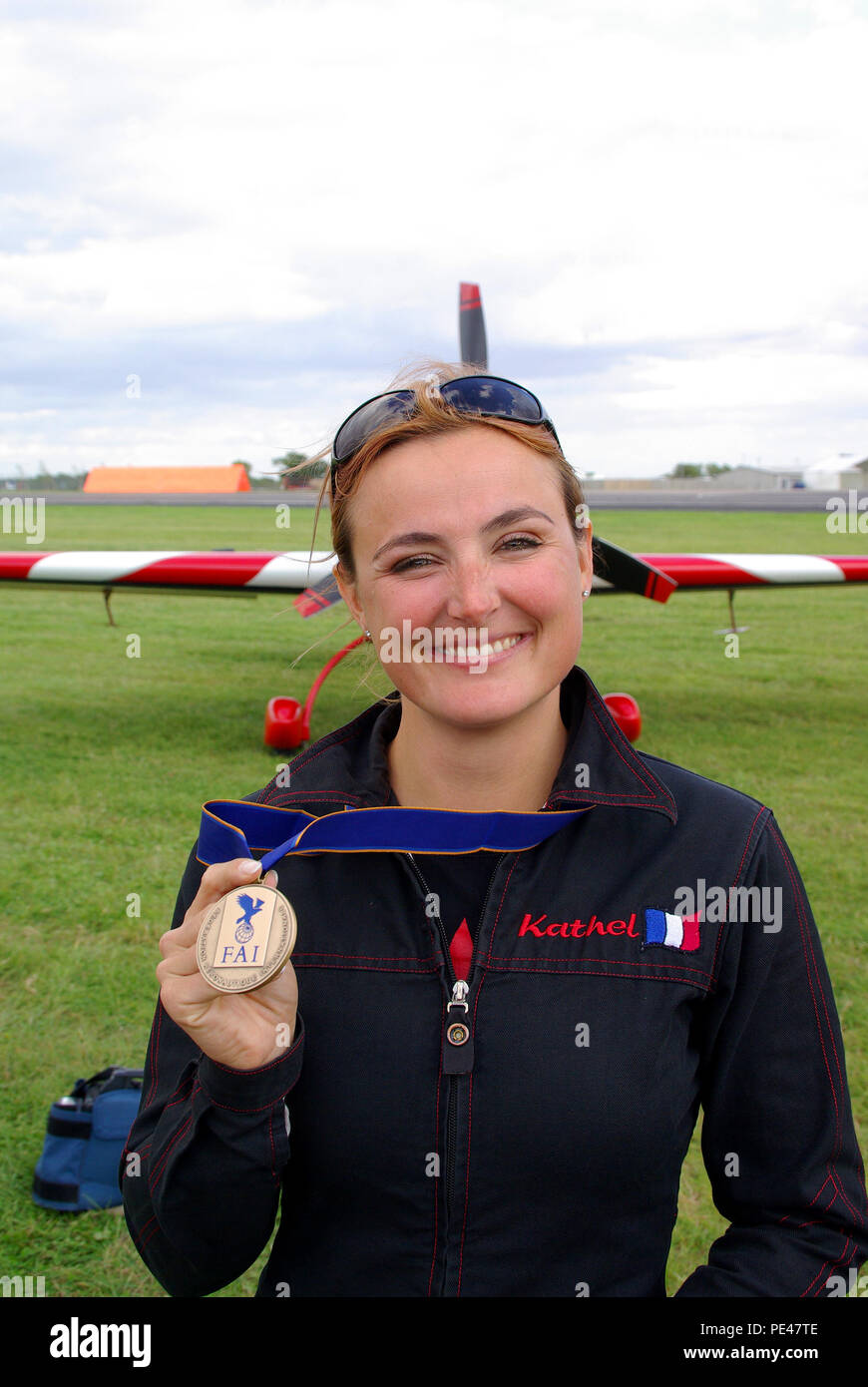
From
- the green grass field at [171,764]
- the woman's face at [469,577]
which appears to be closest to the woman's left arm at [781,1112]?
the woman's face at [469,577]

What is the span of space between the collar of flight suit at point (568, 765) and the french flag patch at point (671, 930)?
0.50ft

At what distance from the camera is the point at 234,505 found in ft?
148

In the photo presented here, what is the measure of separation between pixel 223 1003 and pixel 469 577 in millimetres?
678

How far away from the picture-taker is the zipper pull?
1.31 meters

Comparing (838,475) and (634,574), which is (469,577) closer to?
(634,574)

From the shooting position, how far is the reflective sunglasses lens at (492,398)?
4.80 ft

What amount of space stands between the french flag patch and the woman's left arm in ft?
0.16

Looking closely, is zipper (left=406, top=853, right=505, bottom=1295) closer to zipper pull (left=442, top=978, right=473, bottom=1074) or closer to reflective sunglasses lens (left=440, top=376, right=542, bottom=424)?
zipper pull (left=442, top=978, right=473, bottom=1074)

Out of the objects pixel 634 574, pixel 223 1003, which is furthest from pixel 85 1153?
pixel 634 574

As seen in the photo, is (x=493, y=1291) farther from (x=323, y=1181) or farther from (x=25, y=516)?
(x=25, y=516)

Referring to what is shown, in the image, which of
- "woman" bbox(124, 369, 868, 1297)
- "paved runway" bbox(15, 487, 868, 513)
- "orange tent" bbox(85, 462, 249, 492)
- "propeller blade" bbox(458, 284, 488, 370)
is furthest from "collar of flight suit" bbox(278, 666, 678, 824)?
"orange tent" bbox(85, 462, 249, 492)
